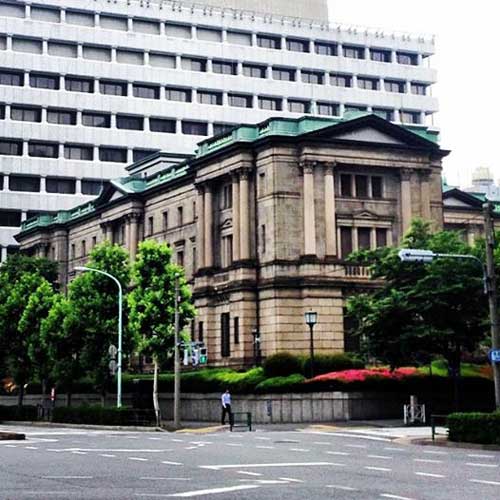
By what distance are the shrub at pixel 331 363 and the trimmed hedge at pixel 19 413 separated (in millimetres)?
17909

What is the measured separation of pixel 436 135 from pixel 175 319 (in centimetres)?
2596

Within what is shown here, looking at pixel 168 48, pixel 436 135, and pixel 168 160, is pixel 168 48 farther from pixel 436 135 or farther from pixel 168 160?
pixel 436 135

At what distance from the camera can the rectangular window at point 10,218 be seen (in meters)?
106

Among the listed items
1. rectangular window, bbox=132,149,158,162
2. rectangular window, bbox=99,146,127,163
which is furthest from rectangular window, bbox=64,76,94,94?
rectangular window, bbox=132,149,158,162

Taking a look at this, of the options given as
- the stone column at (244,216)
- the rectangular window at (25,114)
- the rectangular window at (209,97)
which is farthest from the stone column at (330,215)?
the rectangular window at (25,114)

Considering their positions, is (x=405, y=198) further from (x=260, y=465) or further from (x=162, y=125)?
(x=162, y=125)

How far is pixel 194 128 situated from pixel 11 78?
20.6 meters

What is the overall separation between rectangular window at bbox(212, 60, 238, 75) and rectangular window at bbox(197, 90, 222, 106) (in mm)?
2824

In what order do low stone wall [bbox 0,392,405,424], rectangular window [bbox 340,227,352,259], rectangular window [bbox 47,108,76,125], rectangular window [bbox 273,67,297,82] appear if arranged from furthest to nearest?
rectangular window [bbox 273,67,297,82], rectangular window [bbox 47,108,76,125], rectangular window [bbox 340,227,352,259], low stone wall [bbox 0,392,405,424]

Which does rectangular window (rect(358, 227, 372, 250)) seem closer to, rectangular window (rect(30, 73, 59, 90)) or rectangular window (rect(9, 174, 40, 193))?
rectangular window (rect(9, 174, 40, 193))

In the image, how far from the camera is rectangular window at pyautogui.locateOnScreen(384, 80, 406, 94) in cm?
12188

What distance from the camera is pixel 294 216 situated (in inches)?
2426

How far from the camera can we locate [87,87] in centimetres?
10925

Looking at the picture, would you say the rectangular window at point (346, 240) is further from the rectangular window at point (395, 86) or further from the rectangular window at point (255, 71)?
the rectangular window at point (395, 86)
